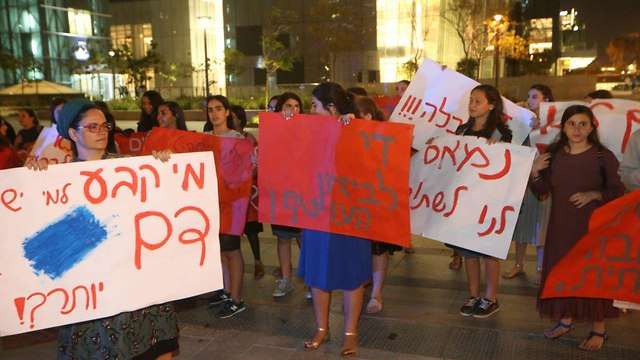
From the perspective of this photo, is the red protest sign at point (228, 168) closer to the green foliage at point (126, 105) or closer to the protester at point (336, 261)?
the protester at point (336, 261)

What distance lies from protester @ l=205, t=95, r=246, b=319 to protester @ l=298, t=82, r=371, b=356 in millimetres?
872

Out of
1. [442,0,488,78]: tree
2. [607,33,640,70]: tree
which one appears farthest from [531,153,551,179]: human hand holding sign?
[607,33,640,70]: tree

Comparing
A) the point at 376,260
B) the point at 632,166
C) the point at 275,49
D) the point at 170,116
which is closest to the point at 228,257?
the point at 376,260

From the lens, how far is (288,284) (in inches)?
199

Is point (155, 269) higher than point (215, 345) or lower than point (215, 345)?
higher

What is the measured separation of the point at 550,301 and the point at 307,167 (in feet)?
6.17

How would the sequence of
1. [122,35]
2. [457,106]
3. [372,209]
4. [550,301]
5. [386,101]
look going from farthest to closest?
[122,35]
[386,101]
[457,106]
[550,301]
[372,209]

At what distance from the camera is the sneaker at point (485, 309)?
4.35 metres

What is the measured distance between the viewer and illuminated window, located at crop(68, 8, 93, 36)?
59.8 m

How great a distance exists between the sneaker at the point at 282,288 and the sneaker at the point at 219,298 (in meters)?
0.47

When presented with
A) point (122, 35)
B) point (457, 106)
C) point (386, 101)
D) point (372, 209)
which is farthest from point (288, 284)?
point (122, 35)

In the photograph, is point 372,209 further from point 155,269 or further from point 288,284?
point 288,284

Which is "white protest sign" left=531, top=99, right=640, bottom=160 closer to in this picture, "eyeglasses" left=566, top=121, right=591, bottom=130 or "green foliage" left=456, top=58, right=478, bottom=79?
"eyeglasses" left=566, top=121, right=591, bottom=130

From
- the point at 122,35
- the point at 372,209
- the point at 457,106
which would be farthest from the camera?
the point at 122,35
